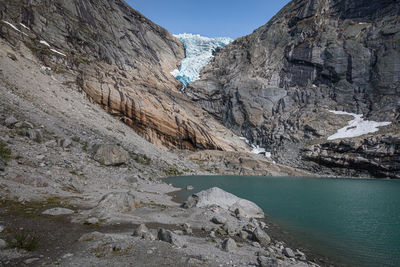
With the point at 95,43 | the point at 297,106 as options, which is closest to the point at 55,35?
the point at 95,43

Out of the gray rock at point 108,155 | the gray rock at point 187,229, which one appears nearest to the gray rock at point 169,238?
the gray rock at point 187,229

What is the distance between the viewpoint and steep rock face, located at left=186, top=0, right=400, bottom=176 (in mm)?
77312

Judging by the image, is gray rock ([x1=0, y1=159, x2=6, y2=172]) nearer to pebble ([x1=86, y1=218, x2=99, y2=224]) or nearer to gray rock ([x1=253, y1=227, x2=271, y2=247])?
pebble ([x1=86, y1=218, x2=99, y2=224])

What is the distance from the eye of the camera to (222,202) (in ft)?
53.7

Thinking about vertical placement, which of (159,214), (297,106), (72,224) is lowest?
(159,214)

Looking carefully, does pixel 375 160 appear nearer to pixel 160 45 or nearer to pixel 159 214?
pixel 159 214

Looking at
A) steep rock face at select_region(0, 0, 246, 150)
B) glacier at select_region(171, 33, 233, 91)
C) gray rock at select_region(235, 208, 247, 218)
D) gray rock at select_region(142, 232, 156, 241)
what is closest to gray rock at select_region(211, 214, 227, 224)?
gray rock at select_region(235, 208, 247, 218)

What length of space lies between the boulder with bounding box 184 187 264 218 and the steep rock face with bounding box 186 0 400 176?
6310 centimetres

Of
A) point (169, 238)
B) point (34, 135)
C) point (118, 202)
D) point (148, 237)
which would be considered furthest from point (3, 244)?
point (34, 135)

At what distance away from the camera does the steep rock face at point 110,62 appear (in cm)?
5403

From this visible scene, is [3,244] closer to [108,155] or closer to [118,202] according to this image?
[118,202]

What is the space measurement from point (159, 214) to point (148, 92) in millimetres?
63447

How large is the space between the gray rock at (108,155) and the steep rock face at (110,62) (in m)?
37.5

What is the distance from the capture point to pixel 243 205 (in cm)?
1608
